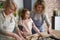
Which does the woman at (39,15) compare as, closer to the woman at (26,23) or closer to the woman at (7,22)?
the woman at (26,23)

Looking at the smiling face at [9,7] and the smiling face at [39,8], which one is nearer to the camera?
the smiling face at [9,7]

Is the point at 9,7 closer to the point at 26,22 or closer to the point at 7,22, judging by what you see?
the point at 7,22

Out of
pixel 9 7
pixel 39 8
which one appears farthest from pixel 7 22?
pixel 39 8

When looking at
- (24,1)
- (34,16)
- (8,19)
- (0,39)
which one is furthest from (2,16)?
(24,1)

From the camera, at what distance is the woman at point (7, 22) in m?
0.84

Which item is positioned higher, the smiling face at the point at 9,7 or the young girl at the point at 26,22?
the smiling face at the point at 9,7

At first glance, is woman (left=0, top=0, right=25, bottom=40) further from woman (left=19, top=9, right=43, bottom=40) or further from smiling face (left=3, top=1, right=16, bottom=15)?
woman (left=19, top=9, right=43, bottom=40)

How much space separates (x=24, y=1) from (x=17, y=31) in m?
0.40

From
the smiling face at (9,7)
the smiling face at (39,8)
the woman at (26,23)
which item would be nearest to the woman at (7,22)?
the smiling face at (9,7)

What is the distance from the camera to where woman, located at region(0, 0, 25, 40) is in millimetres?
837

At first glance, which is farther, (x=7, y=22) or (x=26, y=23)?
→ (x=26, y=23)

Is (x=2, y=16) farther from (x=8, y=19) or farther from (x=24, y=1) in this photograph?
(x=24, y=1)

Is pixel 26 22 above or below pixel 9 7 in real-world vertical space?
below

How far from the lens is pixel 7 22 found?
0.85m
